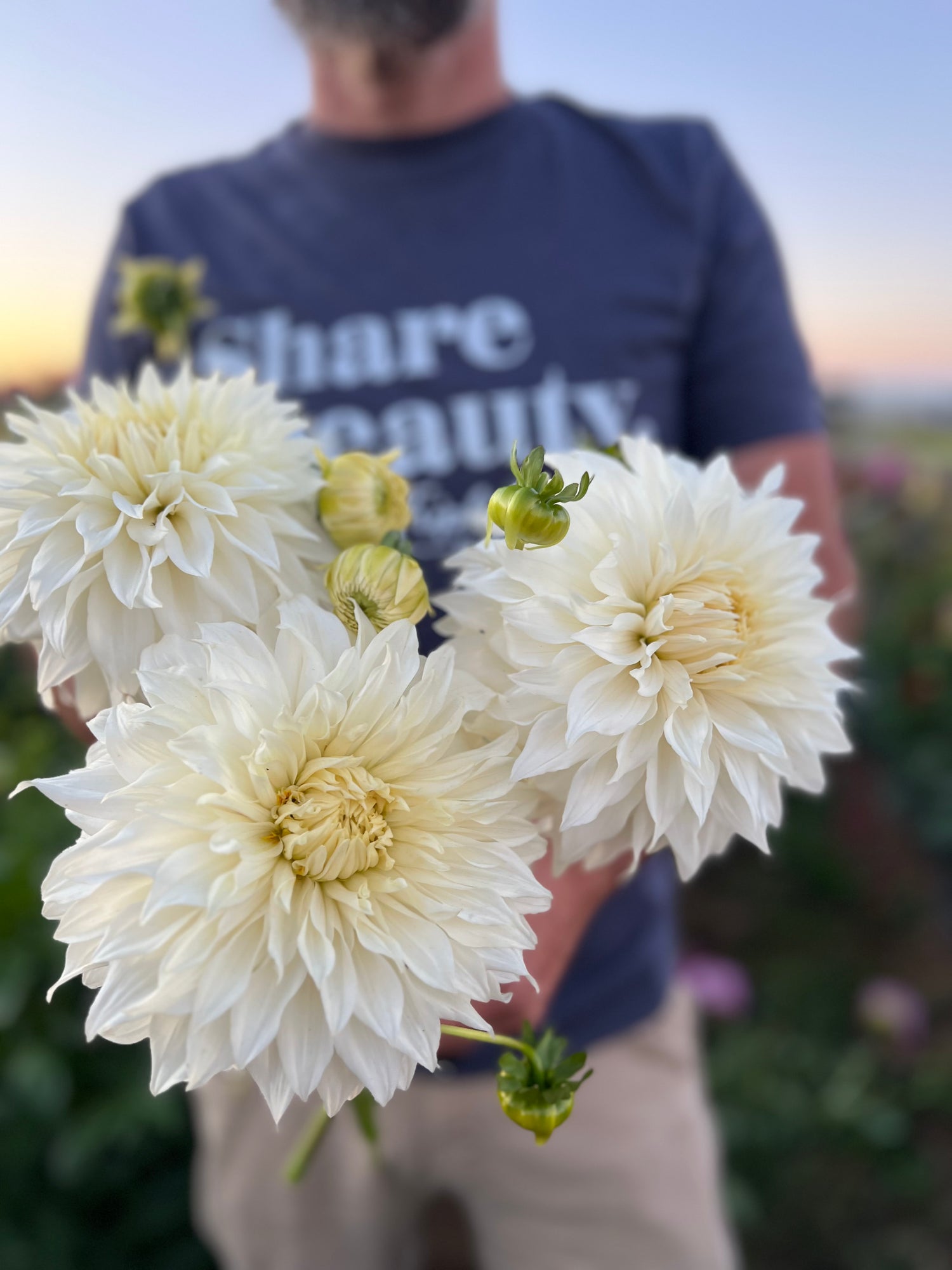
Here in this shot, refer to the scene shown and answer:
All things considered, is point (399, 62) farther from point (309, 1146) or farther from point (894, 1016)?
point (894, 1016)

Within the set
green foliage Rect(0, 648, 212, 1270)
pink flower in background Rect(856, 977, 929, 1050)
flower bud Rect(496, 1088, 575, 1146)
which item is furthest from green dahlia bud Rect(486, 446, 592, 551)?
pink flower in background Rect(856, 977, 929, 1050)

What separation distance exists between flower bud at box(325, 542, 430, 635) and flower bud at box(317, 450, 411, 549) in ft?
0.08

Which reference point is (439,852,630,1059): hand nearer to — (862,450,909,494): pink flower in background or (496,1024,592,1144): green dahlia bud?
(496,1024,592,1144): green dahlia bud

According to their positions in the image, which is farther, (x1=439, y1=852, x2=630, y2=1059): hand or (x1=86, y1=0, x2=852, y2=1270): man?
(x1=86, y1=0, x2=852, y2=1270): man

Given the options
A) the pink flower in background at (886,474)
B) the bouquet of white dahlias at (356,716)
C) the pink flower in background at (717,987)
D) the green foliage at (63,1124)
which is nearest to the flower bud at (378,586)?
the bouquet of white dahlias at (356,716)

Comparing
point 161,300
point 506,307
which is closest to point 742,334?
point 506,307

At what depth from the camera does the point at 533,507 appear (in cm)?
35

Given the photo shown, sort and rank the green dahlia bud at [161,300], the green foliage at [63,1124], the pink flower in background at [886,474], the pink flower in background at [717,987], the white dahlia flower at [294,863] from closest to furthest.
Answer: the white dahlia flower at [294,863], the green dahlia bud at [161,300], the green foliage at [63,1124], the pink flower in background at [717,987], the pink flower in background at [886,474]

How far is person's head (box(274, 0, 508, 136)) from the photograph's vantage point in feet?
3.06

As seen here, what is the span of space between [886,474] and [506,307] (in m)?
1.68

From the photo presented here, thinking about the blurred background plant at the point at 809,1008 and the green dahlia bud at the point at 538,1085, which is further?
the blurred background plant at the point at 809,1008

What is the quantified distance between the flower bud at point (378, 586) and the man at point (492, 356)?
0.53m

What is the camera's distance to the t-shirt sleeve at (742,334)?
971 mm

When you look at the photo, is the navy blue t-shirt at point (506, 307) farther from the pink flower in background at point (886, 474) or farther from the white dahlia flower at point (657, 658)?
the pink flower in background at point (886, 474)
